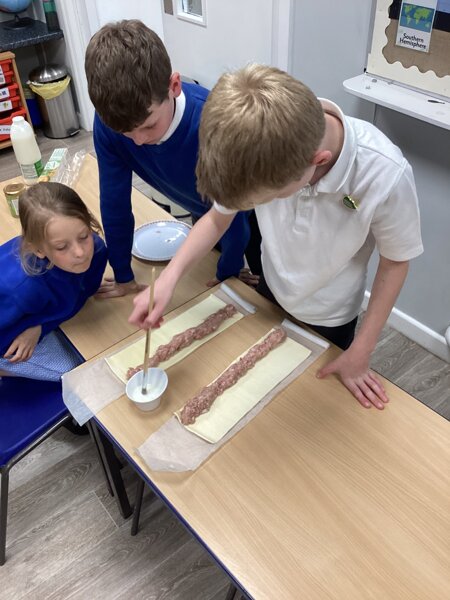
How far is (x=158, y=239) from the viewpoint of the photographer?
158 cm

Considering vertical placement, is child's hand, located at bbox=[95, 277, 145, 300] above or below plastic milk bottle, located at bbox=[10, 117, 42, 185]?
below

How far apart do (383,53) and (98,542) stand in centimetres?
182

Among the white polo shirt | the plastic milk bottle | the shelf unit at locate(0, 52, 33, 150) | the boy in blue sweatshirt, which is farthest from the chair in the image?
the shelf unit at locate(0, 52, 33, 150)

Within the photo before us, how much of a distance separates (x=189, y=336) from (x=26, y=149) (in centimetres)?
107

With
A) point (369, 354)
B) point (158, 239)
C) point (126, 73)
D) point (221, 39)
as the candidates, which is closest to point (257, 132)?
point (126, 73)

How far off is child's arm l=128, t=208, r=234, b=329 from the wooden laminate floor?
88 cm

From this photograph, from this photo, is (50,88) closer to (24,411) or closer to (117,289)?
(117,289)

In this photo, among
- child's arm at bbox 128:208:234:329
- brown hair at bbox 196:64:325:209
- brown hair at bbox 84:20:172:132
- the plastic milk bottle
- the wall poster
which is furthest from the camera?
the plastic milk bottle

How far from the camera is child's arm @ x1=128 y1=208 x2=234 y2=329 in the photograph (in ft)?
3.56

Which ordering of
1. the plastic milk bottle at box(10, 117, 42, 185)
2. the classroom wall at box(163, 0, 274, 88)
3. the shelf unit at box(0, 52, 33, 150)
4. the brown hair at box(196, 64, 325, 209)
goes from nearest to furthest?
the brown hair at box(196, 64, 325, 209) → the plastic milk bottle at box(10, 117, 42, 185) → the classroom wall at box(163, 0, 274, 88) → the shelf unit at box(0, 52, 33, 150)

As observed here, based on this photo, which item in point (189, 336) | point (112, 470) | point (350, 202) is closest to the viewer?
point (350, 202)

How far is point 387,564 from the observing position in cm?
81

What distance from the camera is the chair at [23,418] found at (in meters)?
1.30

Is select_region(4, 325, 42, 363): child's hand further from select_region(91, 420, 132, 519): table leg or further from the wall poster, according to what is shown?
the wall poster
